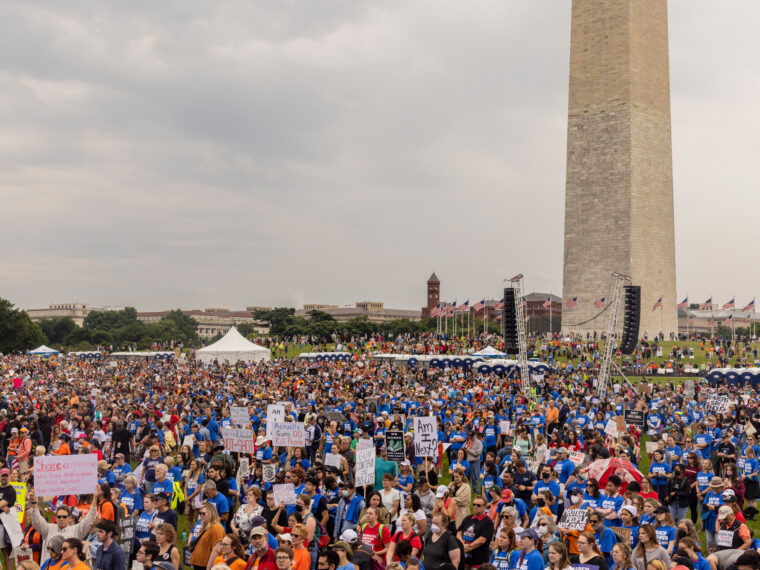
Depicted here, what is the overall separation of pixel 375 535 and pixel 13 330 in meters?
94.7

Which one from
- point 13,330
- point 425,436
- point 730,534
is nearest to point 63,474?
point 425,436

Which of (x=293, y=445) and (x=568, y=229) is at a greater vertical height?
(x=568, y=229)

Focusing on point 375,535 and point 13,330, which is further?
point 13,330

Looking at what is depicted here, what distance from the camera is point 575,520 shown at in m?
9.91

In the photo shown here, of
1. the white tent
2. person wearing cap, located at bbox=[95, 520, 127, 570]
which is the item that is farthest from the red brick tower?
person wearing cap, located at bbox=[95, 520, 127, 570]

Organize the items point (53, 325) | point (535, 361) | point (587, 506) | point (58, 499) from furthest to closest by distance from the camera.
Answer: point (53, 325) → point (535, 361) → point (58, 499) → point (587, 506)

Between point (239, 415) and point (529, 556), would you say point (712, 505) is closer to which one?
point (529, 556)

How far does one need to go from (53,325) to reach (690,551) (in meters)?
142

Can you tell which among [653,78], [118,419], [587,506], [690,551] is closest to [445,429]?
[118,419]

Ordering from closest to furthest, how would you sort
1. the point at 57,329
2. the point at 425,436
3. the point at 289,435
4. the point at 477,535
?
the point at 477,535 → the point at 289,435 → the point at 425,436 → the point at 57,329

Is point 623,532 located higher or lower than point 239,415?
lower

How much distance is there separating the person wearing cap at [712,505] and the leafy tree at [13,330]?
94235mm

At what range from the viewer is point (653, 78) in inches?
2638

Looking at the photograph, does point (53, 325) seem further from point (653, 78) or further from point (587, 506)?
point (587, 506)
